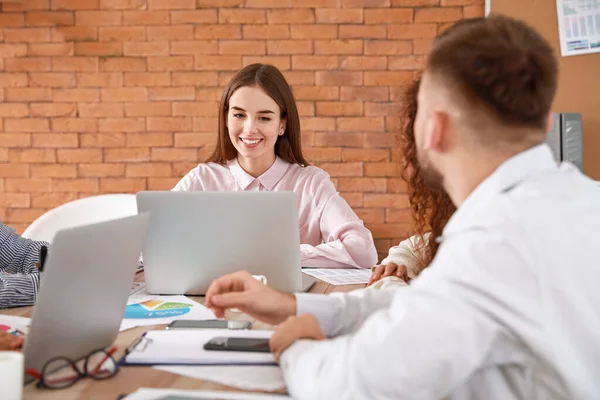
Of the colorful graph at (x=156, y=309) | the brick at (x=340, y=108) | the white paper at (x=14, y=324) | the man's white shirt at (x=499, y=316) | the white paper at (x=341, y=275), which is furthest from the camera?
the brick at (x=340, y=108)

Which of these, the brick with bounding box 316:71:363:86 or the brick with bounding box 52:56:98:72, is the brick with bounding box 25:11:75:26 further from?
the brick with bounding box 316:71:363:86

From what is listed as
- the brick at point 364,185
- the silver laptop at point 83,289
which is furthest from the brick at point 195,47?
the silver laptop at point 83,289

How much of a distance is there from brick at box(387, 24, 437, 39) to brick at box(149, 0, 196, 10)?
3.64 ft

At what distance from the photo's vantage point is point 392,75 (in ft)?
12.1

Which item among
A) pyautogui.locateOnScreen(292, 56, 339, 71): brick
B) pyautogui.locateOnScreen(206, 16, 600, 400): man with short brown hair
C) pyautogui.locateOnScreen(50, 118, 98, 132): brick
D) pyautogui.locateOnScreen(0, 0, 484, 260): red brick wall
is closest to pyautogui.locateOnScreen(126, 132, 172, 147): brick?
pyautogui.locateOnScreen(0, 0, 484, 260): red brick wall

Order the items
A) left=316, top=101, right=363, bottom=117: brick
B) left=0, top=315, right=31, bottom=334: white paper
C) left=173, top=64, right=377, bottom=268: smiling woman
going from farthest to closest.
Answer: left=316, top=101, right=363, bottom=117: brick < left=173, top=64, right=377, bottom=268: smiling woman < left=0, top=315, right=31, bottom=334: white paper

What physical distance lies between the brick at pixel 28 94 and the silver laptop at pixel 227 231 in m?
2.50

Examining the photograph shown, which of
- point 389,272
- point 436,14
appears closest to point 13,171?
point 436,14

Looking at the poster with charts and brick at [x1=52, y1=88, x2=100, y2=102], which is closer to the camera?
the poster with charts

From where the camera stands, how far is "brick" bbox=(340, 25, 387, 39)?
366 cm

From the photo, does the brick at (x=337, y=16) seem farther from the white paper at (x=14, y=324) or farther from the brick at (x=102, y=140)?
the white paper at (x=14, y=324)

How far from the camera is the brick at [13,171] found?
3824 mm

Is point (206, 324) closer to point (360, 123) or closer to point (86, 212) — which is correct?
point (86, 212)

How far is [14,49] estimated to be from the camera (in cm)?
379
